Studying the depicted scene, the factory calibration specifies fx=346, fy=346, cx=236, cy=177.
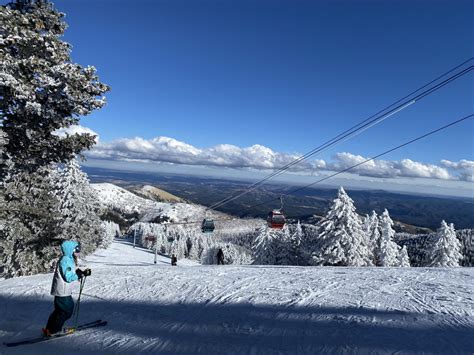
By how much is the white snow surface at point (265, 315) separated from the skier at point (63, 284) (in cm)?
42

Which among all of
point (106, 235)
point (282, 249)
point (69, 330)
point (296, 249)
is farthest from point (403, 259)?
point (106, 235)

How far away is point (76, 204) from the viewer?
3158cm

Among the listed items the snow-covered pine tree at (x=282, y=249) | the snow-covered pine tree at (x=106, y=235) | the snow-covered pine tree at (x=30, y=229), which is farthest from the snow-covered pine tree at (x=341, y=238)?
the snow-covered pine tree at (x=106, y=235)

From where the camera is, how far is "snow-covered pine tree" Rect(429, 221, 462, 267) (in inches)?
1560

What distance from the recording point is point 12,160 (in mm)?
12938

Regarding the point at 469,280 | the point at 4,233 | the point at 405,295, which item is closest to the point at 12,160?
the point at 4,233

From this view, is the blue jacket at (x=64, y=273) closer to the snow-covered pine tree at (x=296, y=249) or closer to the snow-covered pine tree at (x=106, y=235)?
the snow-covered pine tree at (x=296, y=249)

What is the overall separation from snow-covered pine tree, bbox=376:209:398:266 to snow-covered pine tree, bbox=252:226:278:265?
12559 millimetres

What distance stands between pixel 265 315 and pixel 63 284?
465 centimetres

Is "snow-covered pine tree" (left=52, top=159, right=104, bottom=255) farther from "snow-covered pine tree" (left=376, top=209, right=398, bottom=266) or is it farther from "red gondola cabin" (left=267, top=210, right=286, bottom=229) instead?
"snow-covered pine tree" (left=376, top=209, right=398, bottom=266)

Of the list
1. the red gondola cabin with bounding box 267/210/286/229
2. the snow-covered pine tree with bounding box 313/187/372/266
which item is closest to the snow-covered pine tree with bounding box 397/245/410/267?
the snow-covered pine tree with bounding box 313/187/372/266

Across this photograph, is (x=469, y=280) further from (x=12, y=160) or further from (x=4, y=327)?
(x=12, y=160)

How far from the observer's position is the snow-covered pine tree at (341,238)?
32.7m

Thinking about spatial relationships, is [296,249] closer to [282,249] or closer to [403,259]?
[282,249]
